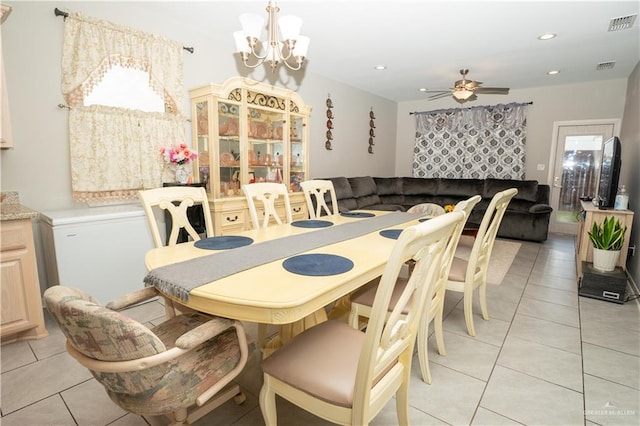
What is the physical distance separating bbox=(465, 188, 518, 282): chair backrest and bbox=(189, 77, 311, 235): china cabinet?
7.15 feet

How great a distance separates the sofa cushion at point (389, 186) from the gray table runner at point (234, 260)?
13.3 feet

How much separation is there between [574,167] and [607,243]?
330 cm

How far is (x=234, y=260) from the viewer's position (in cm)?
141

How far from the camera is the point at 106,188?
2734mm

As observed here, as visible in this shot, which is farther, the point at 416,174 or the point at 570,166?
the point at 416,174

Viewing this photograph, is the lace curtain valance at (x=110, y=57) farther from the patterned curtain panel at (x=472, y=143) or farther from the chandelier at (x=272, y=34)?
the patterned curtain panel at (x=472, y=143)

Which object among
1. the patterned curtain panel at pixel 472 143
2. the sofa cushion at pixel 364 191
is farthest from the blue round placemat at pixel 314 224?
the patterned curtain panel at pixel 472 143

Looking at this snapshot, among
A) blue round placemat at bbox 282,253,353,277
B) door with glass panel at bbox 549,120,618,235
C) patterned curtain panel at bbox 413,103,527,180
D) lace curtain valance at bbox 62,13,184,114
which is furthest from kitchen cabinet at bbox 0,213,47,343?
door with glass panel at bbox 549,120,618,235

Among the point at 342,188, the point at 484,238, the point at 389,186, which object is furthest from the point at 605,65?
the point at 484,238

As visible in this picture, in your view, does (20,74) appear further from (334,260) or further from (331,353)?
(331,353)

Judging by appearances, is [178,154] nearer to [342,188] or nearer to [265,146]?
[265,146]

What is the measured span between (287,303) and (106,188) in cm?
248

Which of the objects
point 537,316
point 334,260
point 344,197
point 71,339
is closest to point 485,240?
point 537,316

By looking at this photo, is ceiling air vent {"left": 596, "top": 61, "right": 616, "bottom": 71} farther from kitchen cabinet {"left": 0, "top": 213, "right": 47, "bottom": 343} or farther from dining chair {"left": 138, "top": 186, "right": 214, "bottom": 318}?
kitchen cabinet {"left": 0, "top": 213, "right": 47, "bottom": 343}
